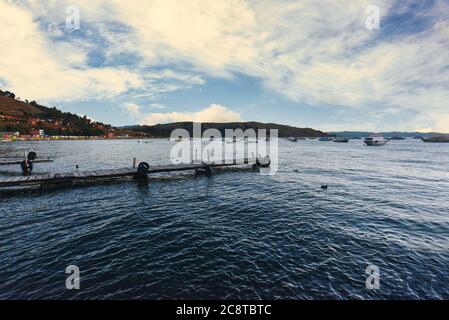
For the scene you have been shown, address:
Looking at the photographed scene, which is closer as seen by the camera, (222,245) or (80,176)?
(222,245)

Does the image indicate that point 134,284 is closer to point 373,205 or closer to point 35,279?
point 35,279

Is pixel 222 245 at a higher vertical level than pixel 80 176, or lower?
lower

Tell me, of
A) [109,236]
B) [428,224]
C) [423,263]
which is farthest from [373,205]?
[109,236]

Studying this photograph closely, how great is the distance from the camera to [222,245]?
15.4 metres

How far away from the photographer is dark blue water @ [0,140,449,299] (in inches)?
440

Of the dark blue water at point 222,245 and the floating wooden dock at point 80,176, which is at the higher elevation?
the floating wooden dock at point 80,176

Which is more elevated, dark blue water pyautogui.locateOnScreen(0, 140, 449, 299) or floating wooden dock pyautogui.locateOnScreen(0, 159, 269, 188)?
floating wooden dock pyautogui.locateOnScreen(0, 159, 269, 188)

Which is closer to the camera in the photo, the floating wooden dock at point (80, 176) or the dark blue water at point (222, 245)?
the dark blue water at point (222, 245)

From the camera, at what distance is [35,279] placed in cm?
1156

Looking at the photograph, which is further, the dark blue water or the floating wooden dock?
the floating wooden dock

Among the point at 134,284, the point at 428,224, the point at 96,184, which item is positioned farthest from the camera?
the point at 96,184

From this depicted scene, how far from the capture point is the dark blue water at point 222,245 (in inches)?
440
